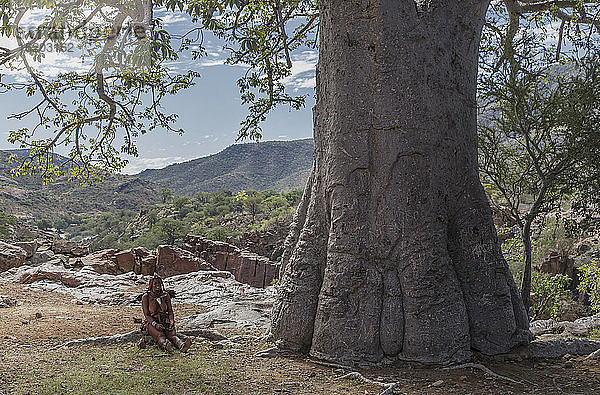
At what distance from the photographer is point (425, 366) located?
425cm

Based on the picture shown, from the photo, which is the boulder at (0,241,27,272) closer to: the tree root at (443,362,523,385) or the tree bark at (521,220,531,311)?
the tree bark at (521,220,531,311)

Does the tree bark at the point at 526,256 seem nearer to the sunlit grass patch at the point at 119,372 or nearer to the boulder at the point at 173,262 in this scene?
the sunlit grass patch at the point at 119,372

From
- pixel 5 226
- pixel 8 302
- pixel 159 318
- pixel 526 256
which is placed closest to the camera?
pixel 159 318

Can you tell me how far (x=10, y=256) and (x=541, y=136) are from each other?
11.6m

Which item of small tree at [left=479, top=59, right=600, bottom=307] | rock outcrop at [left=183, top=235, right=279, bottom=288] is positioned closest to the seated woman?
small tree at [left=479, top=59, right=600, bottom=307]

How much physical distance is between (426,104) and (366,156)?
71 cm

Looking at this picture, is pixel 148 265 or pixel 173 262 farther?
pixel 173 262

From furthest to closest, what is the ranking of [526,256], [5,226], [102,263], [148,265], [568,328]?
[5,226] < [148,265] < [102,263] < [526,256] < [568,328]

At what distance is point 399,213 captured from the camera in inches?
179

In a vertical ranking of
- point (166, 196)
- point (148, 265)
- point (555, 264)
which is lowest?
point (555, 264)

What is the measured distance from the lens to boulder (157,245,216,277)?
14974 mm

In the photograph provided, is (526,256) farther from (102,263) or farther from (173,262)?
(173,262)

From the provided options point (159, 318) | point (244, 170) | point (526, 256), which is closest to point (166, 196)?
point (244, 170)

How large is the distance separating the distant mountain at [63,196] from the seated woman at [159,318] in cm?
4827
